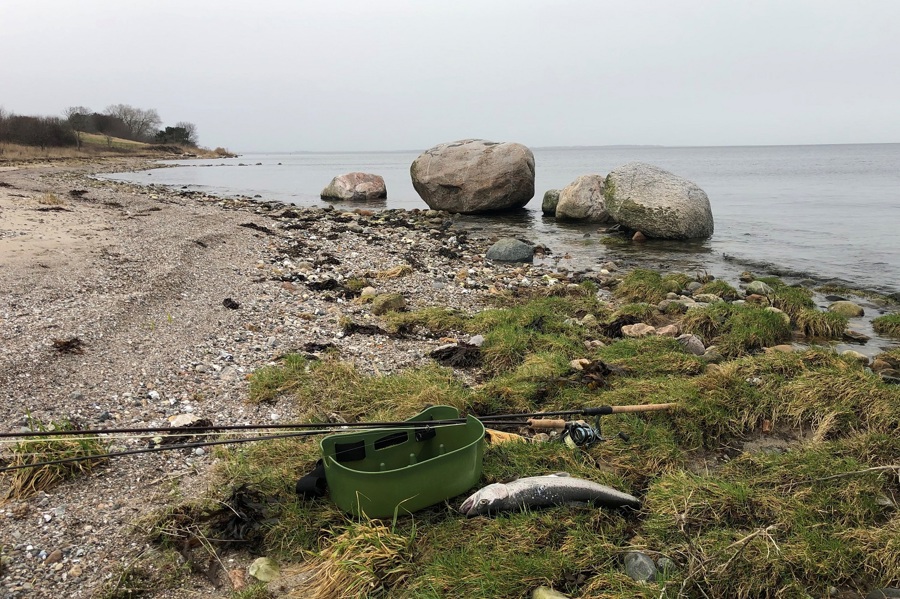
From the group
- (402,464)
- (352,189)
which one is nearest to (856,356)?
(402,464)

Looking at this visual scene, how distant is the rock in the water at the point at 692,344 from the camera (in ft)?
24.6

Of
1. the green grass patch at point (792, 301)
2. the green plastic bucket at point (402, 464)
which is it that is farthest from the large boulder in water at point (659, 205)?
the green plastic bucket at point (402, 464)

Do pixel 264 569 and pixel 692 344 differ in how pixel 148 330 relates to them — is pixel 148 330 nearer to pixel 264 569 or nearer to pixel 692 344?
pixel 264 569

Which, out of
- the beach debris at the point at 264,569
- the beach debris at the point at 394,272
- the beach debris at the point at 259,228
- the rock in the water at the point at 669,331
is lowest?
the beach debris at the point at 264,569

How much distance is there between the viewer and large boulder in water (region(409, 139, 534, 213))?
22.5m

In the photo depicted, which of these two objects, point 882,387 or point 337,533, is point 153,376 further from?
point 882,387

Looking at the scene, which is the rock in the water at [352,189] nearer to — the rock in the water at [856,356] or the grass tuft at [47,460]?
the rock in the water at [856,356]

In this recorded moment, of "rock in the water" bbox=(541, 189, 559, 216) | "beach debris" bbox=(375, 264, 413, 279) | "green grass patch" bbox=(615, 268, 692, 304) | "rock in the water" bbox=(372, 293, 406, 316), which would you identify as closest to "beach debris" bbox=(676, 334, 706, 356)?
"green grass patch" bbox=(615, 268, 692, 304)

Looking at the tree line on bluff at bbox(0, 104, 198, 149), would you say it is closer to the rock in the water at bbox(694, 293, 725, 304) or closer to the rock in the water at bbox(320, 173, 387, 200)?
the rock in the water at bbox(320, 173, 387, 200)

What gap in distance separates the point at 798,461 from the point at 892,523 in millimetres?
921

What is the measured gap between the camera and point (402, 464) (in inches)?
→ 176

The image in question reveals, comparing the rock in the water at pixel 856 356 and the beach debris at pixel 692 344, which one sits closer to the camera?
the rock in the water at pixel 856 356

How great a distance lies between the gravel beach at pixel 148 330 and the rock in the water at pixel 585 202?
262 inches

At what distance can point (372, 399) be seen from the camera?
229 inches
